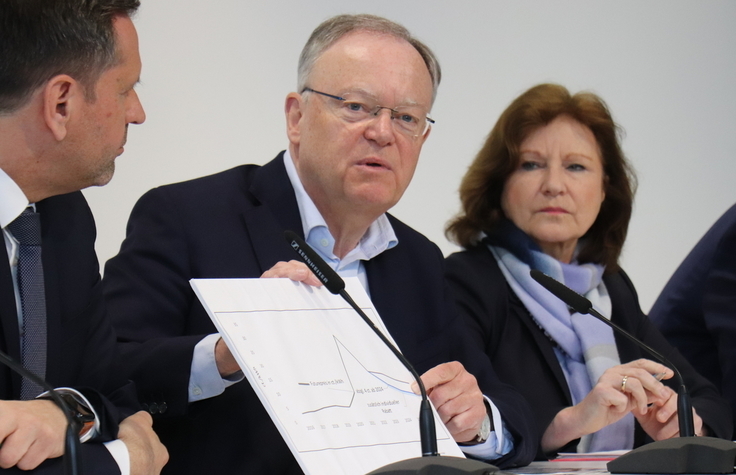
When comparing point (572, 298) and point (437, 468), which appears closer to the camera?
point (437, 468)

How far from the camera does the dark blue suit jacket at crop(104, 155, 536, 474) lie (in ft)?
5.38

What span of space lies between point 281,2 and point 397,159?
1407mm

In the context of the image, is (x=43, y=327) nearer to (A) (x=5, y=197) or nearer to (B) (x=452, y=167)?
(A) (x=5, y=197)

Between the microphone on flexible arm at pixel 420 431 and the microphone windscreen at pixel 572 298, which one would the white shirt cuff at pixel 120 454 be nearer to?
the microphone on flexible arm at pixel 420 431

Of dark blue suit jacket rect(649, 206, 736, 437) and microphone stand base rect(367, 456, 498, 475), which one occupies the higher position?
microphone stand base rect(367, 456, 498, 475)

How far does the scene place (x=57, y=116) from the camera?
140 centimetres

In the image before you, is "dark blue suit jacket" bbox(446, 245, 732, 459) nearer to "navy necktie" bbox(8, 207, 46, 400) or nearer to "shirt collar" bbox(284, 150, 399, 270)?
"shirt collar" bbox(284, 150, 399, 270)

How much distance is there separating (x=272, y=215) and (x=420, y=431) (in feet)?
2.48

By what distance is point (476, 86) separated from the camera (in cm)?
359

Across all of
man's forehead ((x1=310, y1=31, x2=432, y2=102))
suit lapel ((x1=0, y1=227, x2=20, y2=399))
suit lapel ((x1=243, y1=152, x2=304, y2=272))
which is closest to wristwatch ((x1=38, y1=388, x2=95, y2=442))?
suit lapel ((x1=0, y1=227, x2=20, y2=399))

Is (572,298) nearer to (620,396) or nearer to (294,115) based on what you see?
(620,396)

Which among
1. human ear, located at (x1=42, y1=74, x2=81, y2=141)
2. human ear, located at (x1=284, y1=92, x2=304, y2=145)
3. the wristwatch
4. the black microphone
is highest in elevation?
human ear, located at (x1=42, y1=74, x2=81, y2=141)

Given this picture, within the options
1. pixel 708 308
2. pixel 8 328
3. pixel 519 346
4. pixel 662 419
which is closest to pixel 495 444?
pixel 662 419

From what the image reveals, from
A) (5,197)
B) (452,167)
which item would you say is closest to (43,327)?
(5,197)
